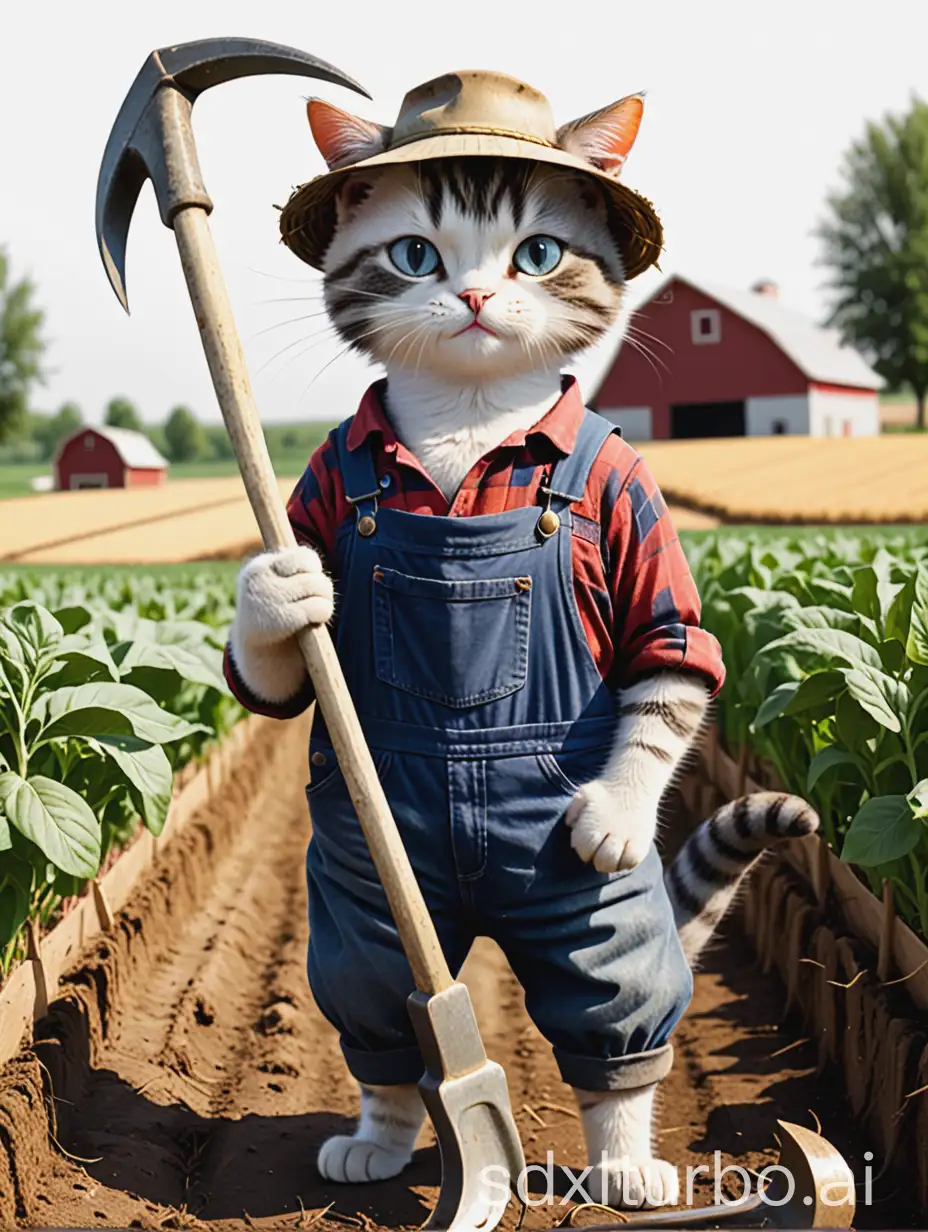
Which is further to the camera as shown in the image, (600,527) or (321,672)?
(600,527)

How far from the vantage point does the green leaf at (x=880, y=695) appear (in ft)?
8.82

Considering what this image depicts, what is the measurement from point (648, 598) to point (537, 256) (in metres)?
0.60

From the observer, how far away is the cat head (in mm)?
2229

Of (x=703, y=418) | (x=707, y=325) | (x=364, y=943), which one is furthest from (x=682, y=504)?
(x=364, y=943)

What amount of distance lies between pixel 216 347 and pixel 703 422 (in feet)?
75.9

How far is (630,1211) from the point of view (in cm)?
239

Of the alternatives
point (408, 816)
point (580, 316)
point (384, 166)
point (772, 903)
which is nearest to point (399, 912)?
point (408, 816)

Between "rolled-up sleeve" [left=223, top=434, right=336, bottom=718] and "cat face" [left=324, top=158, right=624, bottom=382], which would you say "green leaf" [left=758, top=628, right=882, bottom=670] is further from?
"rolled-up sleeve" [left=223, top=434, right=336, bottom=718]

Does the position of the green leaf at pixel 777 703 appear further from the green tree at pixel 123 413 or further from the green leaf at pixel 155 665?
the green tree at pixel 123 413

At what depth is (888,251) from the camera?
33438 mm

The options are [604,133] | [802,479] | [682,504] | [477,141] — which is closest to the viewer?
[477,141]

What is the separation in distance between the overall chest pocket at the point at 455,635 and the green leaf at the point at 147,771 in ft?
2.34

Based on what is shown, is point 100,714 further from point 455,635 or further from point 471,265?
point 471,265

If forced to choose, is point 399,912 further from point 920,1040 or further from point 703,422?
point 703,422
